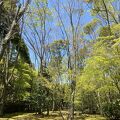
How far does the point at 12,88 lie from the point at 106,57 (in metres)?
17.0

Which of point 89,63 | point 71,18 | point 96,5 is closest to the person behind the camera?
point 89,63

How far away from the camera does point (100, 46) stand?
1395 cm

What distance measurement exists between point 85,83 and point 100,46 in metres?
2.55

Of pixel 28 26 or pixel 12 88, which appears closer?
pixel 28 26

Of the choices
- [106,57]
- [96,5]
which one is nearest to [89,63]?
[106,57]

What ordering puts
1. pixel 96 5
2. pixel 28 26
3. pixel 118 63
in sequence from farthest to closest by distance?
pixel 28 26 → pixel 96 5 → pixel 118 63

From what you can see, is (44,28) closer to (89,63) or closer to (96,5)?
(96,5)

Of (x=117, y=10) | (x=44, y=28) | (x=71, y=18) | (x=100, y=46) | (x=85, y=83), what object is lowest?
(x=85, y=83)

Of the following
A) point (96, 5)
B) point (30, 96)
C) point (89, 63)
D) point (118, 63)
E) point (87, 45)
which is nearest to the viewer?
point (118, 63)

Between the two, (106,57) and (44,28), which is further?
(44,28)

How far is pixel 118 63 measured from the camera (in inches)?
482

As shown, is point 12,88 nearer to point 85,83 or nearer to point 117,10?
point 85,83

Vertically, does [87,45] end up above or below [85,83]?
above

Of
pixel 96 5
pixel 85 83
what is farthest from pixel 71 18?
pixel 85 83
